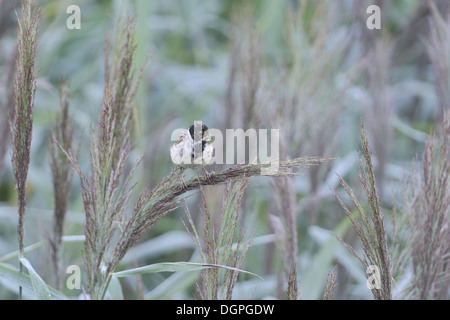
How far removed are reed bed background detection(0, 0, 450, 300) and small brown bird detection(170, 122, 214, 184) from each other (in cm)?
6

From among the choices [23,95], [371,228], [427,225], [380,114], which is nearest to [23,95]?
[23,95]

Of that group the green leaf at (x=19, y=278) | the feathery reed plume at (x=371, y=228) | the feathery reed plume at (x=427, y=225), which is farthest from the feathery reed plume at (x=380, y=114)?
the green leaf at (x=19, y=278)

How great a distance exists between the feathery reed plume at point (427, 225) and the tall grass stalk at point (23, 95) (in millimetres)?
606

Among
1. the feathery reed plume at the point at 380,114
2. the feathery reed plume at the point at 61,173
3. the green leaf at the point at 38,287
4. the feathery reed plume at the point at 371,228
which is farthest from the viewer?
the feathery reed plume at the point at 380,114

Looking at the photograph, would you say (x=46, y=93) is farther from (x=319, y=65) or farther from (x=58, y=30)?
(x=319, y=65)

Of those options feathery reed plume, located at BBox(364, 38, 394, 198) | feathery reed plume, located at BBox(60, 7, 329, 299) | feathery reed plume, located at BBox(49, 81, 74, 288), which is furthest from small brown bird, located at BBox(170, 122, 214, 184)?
feathery reed plume, located at BBox(364, 38, 394, 198)

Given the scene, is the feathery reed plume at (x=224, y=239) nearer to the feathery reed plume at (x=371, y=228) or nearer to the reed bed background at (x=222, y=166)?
the reed bed background at (x=222, y=166)

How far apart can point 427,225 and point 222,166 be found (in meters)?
0.78

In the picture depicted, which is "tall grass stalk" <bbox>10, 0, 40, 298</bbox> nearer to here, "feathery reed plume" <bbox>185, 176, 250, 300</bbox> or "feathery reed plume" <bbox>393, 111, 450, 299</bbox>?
"feathery reed plume" <bbox>185, 176, 250, 300</bbox>

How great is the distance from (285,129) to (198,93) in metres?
1.30

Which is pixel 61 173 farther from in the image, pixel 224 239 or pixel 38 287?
pixel 224 239

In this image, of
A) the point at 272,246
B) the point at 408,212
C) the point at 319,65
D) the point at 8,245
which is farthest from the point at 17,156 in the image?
the point at 8,245

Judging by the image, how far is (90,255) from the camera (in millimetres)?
827

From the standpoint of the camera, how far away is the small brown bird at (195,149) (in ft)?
2.65
